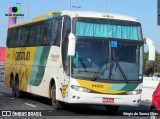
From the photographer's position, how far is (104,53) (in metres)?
15.3

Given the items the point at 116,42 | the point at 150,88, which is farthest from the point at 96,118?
the point at 150,88

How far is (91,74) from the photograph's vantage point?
1511 cm

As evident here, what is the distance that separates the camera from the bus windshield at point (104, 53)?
15.2 m

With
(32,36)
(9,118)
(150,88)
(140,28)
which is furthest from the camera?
(150,88)

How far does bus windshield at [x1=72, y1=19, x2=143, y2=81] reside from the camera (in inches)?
597

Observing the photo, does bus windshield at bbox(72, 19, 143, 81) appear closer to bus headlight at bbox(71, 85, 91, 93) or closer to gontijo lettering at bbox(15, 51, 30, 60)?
bus headlight at bbox(71, 85, 91, 93)

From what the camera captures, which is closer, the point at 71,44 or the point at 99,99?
the point at 71,44

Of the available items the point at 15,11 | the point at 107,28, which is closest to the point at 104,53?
the point at 107,28

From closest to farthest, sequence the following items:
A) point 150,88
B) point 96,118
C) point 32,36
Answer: point 96,118 < point 32,36 < point 150,88

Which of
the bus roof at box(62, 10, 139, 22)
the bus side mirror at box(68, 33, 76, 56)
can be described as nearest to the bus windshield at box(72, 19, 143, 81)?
the bus roof at box(62, 10, 139, 22)

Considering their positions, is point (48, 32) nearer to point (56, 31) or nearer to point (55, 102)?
point (56, 31)

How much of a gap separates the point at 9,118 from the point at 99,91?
3138mm

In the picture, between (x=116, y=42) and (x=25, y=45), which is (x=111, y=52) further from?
(x=25, y=45)

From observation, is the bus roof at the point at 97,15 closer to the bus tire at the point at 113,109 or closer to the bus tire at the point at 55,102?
the bus tire at the point at 55,102
